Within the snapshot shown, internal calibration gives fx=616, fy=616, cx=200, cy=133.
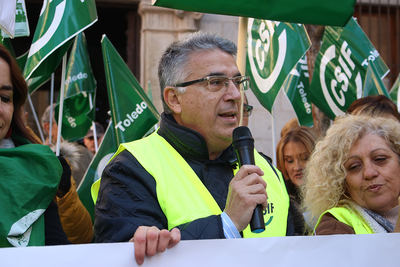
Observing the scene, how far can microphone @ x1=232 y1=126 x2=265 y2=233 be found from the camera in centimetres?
186

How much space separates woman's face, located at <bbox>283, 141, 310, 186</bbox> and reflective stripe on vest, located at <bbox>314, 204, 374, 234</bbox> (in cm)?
157

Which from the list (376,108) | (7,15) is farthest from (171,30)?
(7,15)

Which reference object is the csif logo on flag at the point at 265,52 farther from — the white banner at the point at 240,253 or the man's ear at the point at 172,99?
the white banner at the point at 240,253

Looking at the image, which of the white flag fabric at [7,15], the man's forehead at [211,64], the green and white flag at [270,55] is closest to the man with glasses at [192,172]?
the man's forehead at [211,64]

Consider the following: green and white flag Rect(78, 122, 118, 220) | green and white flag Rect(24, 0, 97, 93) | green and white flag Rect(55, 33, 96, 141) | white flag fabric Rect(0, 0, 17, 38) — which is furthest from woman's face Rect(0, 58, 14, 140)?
green and white flag Rect(55, 33, 96, 141)

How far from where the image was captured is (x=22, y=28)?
3852 millimetres

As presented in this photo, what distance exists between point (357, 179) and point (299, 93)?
9.58ft

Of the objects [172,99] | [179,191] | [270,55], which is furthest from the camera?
[270,55]

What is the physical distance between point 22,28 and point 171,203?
2.23 metres

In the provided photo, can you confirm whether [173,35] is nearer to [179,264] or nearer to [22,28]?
[22,28]

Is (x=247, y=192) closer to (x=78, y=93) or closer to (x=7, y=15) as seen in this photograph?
(x=7, y=15)

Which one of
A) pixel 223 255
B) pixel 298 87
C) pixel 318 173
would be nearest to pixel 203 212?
pixel 223 255

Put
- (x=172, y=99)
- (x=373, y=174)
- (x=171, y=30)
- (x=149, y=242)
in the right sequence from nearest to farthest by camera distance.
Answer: (x=149, y=242)
(x=172, y=99)
(x=373, y=174)
(x=171, y=30)

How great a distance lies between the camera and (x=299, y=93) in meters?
5.52
